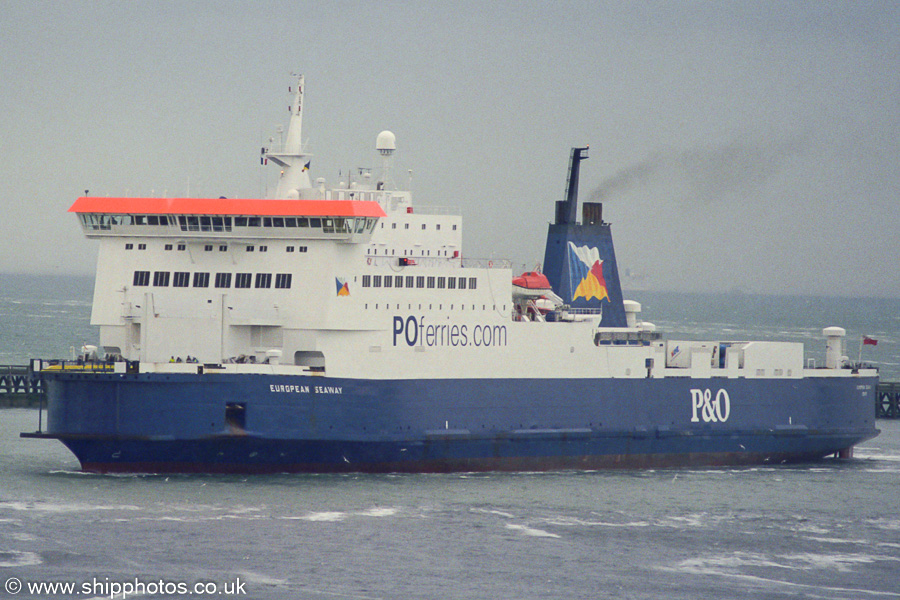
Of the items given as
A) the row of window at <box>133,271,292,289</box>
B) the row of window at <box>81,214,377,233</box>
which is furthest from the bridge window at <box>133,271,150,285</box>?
the row of window at <box>81,214,377,233</box>

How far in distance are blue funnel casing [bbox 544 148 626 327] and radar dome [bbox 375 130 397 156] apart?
20.4 feet

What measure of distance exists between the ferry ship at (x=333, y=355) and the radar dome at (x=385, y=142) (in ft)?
0.15

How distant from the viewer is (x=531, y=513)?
29469mm

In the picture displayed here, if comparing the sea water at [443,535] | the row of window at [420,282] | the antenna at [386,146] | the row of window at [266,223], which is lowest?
the sea water at [443,535]

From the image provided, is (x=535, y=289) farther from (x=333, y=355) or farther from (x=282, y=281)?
(x=282, y=281)

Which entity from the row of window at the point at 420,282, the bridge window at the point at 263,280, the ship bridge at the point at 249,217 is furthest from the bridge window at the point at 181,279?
the row of window at the point at 420,282

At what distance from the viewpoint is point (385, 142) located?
35.9 meters

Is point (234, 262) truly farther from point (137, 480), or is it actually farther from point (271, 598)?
point (271, 598)

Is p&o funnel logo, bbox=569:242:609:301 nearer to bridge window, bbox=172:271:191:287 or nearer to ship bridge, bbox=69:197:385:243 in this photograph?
ship bridge, bbox=69:197:385:243

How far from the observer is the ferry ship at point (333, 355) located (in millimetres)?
30797

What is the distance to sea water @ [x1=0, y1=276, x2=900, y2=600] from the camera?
23.4m

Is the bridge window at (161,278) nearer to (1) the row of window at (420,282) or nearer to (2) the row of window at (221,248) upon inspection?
(2) the row of window at (221,248)

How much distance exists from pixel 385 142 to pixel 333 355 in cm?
673

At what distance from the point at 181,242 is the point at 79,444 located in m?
5.14
